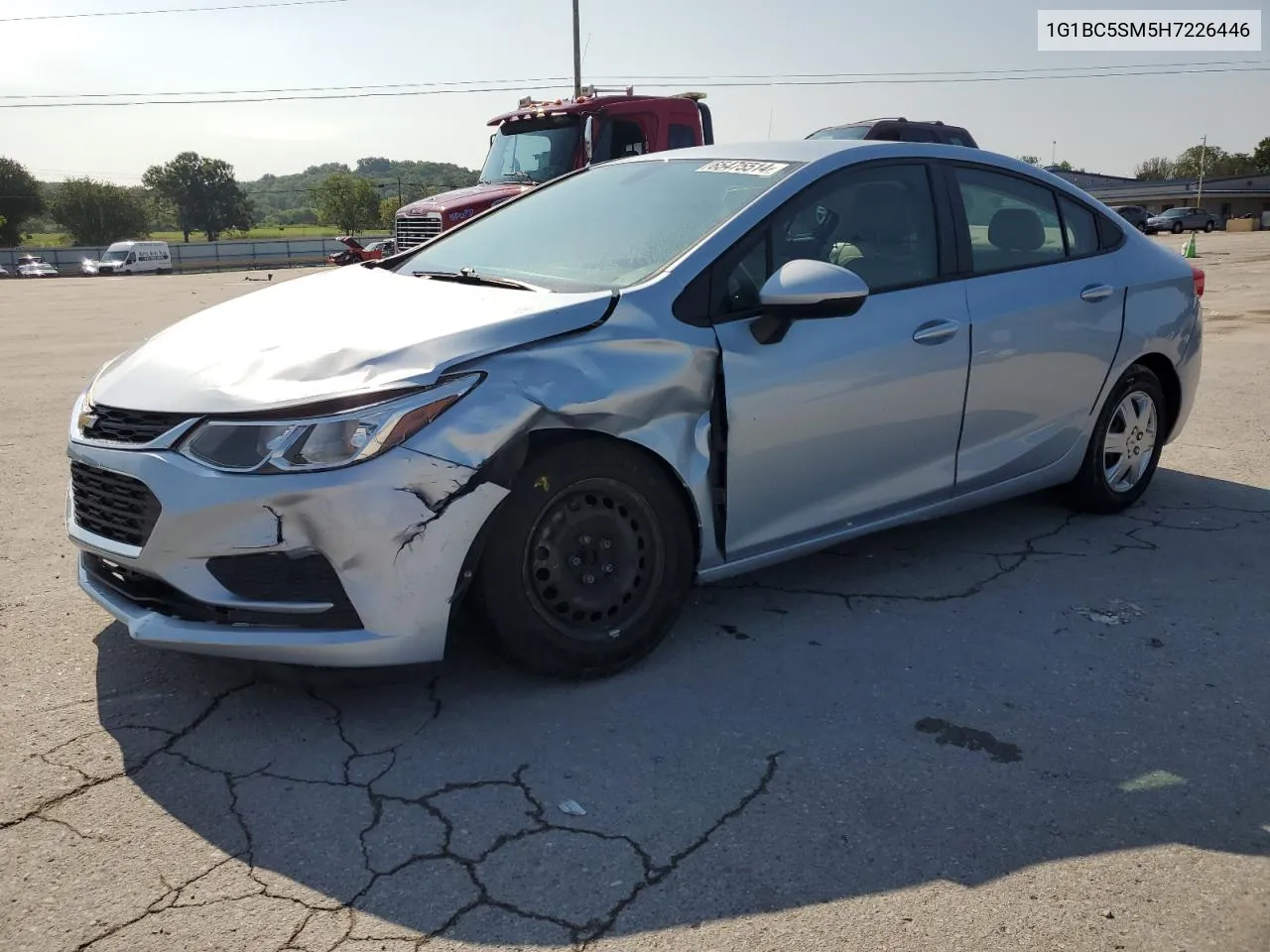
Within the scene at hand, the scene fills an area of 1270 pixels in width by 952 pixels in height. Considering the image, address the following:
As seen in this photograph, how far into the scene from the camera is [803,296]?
3.48m

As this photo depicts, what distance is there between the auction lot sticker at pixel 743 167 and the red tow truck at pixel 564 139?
312 inches

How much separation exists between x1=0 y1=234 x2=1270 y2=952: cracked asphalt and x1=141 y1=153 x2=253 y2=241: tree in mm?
131895

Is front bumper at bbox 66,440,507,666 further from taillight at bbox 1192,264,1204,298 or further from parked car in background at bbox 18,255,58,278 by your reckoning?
parked car in background at bbox 18,255,58,278

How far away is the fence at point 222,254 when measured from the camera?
67.7m

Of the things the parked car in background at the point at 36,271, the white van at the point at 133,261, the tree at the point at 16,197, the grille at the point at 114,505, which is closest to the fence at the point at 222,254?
the parked car in background at the point at 36,271

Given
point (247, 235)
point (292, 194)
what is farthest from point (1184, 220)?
point (292, 194)

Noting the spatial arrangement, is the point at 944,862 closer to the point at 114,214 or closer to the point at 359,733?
the point at 359,733

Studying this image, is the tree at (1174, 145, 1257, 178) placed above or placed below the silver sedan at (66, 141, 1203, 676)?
above

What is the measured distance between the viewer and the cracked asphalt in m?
2.36

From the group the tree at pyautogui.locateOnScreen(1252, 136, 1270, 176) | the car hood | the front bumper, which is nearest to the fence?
the car hood

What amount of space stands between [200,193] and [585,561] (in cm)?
13504

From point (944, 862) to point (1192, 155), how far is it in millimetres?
147143

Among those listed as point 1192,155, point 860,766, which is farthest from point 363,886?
point 1192,155

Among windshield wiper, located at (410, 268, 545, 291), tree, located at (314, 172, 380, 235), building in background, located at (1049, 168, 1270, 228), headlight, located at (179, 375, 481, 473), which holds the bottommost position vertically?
headlight, located at (179, 375, 481, 473)
